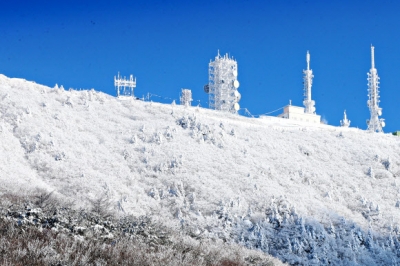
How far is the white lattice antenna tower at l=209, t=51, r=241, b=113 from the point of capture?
79.7 meters

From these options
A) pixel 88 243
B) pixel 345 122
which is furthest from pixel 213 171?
pixel 345 122

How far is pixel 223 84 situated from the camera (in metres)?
80.9

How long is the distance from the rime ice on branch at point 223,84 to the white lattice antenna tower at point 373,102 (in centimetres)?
2079

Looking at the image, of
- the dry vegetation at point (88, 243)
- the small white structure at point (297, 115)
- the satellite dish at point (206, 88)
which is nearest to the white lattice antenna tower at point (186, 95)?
the satellite dish at point (206, 88)

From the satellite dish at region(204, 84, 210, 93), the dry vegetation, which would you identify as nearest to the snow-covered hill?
the dry vegetation

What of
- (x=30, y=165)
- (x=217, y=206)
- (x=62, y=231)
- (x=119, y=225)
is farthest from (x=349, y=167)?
(x=62, y=231)

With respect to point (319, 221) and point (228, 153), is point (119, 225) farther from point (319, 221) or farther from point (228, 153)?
point (228, 153)

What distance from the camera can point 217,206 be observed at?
29.2 metres

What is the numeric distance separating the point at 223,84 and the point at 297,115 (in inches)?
517

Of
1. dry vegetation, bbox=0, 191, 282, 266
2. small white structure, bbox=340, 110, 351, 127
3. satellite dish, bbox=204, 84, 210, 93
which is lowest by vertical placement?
dry vegetation, bbox=0, 191, 282, 266

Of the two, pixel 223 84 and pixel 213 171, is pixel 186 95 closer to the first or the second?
pixel 223 84

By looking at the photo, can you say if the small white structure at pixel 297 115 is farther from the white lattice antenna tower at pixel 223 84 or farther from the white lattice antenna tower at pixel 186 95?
the white lattice antenna tower at pixel 186 95

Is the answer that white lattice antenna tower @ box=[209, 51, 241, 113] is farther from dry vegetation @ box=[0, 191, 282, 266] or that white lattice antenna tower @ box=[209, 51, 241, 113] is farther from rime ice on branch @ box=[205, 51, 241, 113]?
dry vegetation @ box=[0, 191, 282, 266]

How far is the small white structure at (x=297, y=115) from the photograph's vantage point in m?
77.2
